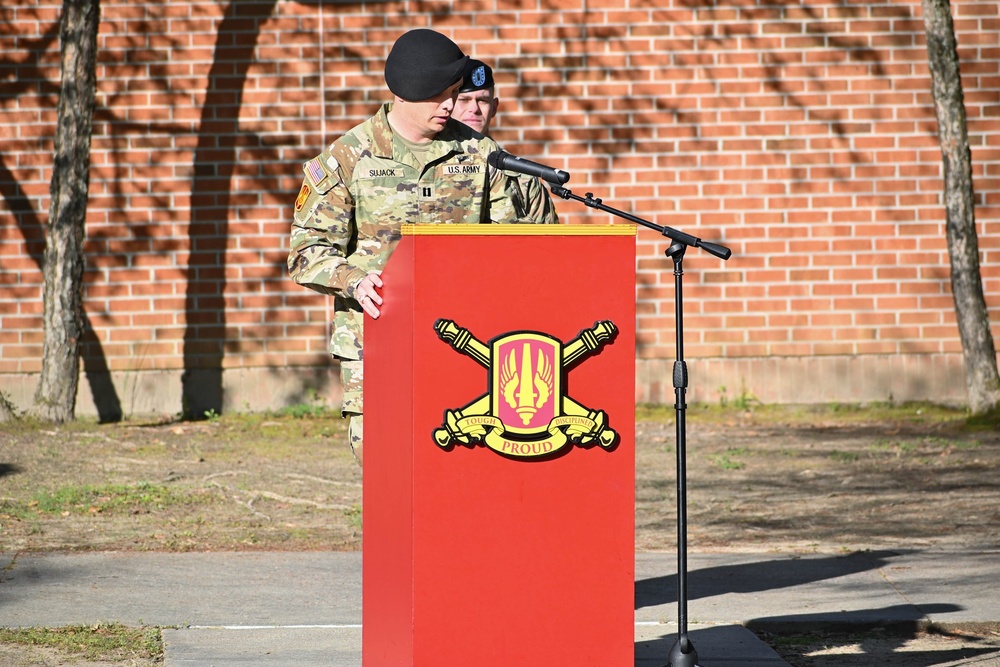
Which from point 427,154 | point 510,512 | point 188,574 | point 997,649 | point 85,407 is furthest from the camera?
point 85,407

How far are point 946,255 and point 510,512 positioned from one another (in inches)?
336

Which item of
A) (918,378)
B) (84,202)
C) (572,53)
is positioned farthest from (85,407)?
(918,378)

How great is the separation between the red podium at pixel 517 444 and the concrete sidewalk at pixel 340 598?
137 centimetres

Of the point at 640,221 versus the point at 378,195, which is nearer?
the point at 640,221

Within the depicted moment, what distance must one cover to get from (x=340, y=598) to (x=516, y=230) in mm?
2760

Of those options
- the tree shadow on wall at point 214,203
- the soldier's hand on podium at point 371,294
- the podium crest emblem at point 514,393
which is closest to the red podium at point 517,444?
the podium crest emblem at point 514,393

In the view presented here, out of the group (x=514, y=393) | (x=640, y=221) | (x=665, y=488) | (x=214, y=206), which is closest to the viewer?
(x=514, y=393)

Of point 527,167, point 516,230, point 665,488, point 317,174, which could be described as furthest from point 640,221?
point 665,488

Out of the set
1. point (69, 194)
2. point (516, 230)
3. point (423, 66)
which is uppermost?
point (69, 194)

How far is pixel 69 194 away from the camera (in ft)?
32.6

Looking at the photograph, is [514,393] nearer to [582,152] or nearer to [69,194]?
[69,194]

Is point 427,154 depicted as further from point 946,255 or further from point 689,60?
point 946,255

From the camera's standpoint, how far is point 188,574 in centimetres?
597

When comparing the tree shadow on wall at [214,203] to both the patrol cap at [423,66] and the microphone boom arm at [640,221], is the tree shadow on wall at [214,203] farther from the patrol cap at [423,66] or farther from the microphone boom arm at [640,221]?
the microphone boom arm at [640,221]
